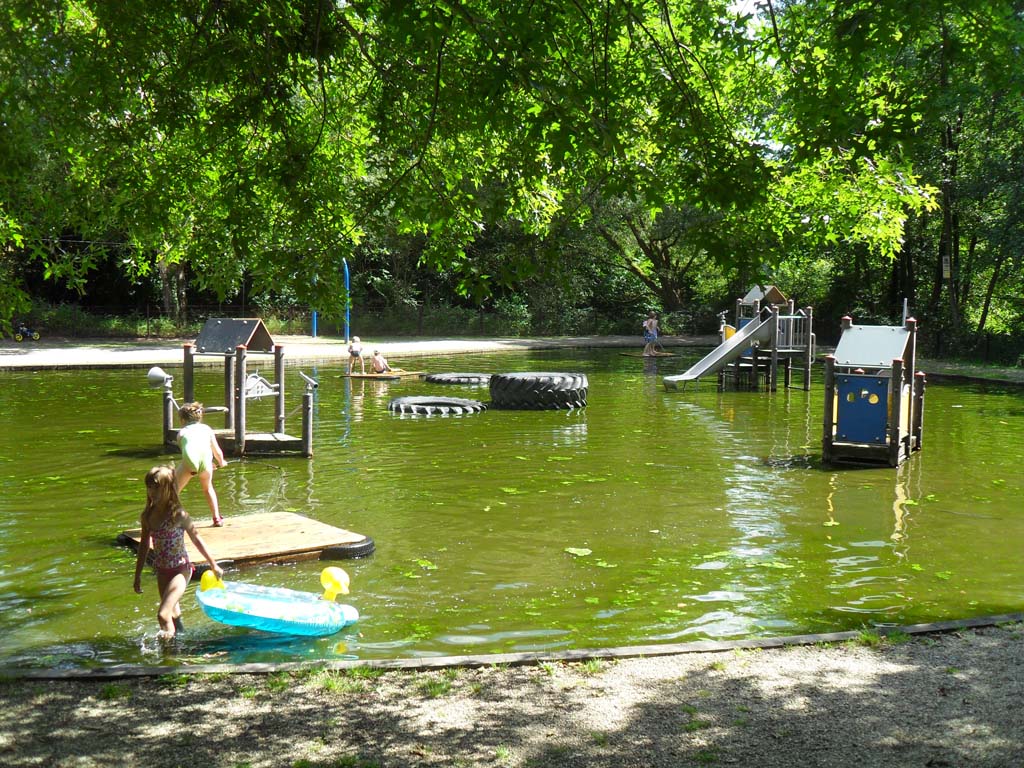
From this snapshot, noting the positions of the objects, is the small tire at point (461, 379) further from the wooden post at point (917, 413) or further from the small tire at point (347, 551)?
the small tire at point (347, 551)

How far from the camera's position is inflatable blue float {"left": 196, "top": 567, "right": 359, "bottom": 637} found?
26.6ft

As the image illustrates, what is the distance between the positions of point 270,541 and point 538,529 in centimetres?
312

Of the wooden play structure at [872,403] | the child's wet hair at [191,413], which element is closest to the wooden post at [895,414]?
the wooden play structure at [872,403]

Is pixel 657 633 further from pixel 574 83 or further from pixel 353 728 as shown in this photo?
pixel 574 83

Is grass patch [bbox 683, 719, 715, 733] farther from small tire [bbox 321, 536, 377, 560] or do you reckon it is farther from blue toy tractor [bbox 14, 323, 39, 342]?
blue toy tractor [bbox 14, 323, 39, 342]

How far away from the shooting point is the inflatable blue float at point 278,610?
8117mm

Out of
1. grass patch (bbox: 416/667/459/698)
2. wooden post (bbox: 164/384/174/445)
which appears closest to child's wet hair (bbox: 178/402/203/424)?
grass patch (bbox: 416/667/459/698)

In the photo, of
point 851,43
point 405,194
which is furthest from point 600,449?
point 851,43

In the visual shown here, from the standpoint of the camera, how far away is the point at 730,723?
20.2ft

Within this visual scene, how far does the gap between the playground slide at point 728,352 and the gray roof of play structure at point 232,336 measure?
12802mm

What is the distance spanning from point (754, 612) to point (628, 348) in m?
40.0

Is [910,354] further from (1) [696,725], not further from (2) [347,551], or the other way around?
(1) [696,725]

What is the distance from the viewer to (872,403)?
16.7 meters

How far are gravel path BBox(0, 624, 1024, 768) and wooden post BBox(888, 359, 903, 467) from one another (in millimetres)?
9029
